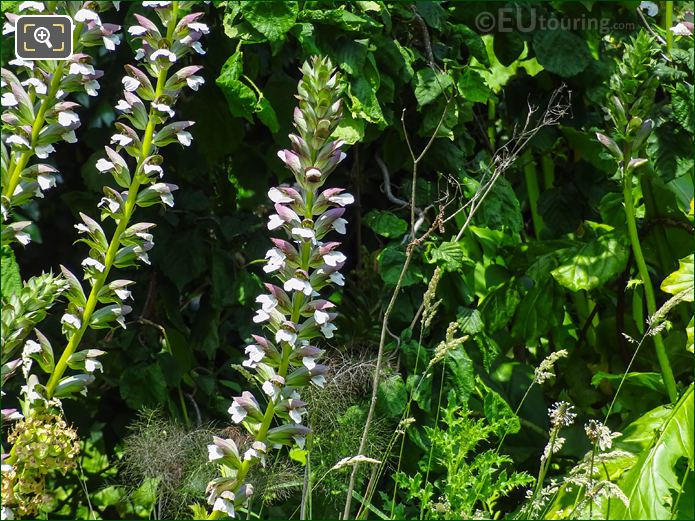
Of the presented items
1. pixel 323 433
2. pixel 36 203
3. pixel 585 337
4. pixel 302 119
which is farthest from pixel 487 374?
pixel 36 203

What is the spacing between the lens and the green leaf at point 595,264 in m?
2.28

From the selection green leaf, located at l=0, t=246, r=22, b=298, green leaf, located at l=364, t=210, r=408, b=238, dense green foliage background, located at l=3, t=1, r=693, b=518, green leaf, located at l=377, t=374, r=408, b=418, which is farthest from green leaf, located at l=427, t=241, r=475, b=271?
green leaf, located at l=0, t=246, r=22, b=298

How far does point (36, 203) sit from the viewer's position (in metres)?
3.08

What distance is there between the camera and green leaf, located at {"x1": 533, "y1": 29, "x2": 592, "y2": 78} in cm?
236

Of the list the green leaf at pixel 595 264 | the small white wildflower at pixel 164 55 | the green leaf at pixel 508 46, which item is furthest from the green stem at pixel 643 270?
the small white wildflower at pixel 164 55

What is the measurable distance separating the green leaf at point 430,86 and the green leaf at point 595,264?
545 millimetres

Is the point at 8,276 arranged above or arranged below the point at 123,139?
below

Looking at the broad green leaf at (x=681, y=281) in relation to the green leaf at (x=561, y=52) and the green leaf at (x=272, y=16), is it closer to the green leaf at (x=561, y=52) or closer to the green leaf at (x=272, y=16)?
the green leaf at (x=561, y=52)

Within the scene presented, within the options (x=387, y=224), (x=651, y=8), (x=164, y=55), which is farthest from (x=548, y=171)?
(x=164, y=55)

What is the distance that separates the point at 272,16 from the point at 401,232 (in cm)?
62

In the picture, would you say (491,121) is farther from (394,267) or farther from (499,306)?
(394,267)

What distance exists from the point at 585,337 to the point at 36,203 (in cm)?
185

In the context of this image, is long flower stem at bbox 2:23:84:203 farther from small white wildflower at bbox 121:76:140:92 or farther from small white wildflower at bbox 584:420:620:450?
small white wildflower at bbox 584:420:620:450

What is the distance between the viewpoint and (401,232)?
2260 mm
